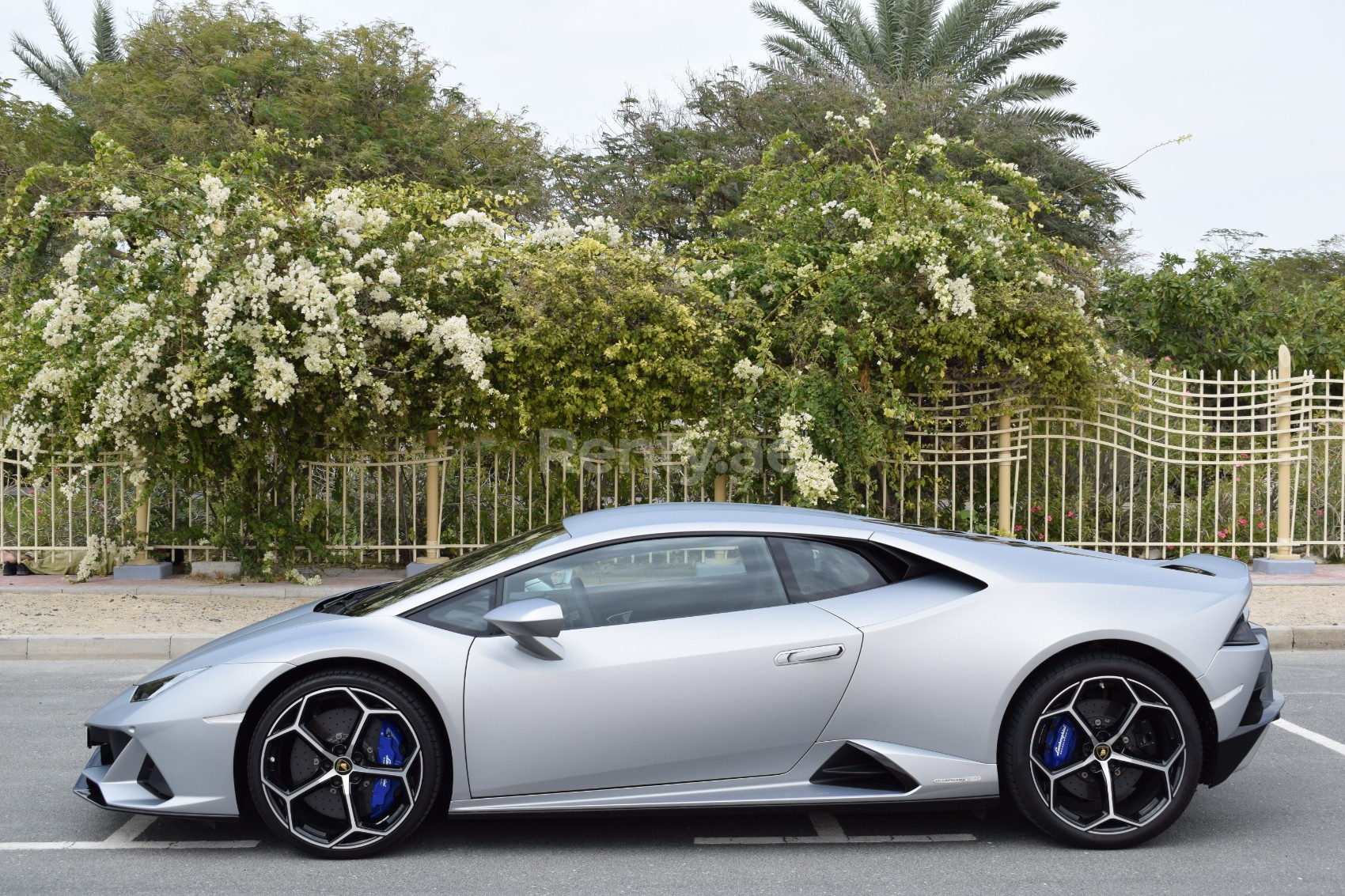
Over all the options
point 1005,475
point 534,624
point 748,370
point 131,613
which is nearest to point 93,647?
point 131,613

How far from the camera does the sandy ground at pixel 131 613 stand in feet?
29.2

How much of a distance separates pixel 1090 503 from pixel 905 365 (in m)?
3.02

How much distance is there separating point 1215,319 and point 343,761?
13.6 metres

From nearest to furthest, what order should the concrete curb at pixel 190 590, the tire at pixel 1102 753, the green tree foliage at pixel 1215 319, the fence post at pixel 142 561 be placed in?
the tire at pixel 1102 753
the concrete curb at pixel 190 590
the fence post at pixel 142 561
the green tree foliage at pixel 1215 319

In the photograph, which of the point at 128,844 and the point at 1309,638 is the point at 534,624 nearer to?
the point at 128,844

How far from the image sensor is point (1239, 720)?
427 centimetres

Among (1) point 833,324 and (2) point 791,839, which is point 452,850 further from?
(1) point 833,324

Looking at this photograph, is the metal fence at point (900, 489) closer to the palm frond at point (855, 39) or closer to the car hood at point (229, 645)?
the car hood at point (229, 645)

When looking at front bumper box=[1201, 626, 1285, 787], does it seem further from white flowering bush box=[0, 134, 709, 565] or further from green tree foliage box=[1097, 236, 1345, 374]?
green tree foliage box=[1097, 236, 1345, 374]

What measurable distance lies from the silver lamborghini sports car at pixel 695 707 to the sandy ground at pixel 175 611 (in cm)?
508

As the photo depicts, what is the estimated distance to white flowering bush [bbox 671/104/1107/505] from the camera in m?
10.8

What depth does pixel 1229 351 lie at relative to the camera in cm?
1467

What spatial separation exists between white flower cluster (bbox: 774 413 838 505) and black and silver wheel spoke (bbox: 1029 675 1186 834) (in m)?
6.06

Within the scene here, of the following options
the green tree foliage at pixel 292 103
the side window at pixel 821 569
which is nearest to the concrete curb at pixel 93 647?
the side window at pixel 821 569
